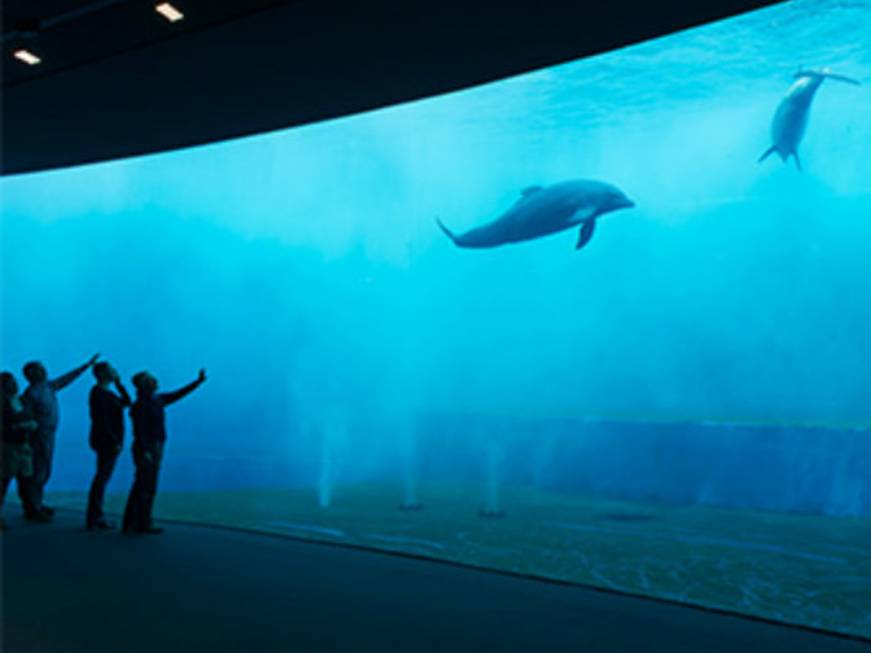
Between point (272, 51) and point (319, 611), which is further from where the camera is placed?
point (272, 51)

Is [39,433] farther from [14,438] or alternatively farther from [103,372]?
[103,372]

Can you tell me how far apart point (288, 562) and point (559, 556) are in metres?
2.17

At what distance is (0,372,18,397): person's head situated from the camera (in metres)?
6.53

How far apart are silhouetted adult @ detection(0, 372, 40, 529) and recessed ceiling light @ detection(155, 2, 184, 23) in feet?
11.7

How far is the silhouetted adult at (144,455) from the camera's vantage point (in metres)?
6.20

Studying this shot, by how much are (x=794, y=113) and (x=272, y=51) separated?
9.72 meters

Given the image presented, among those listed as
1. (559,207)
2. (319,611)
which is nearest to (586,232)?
(559,207)

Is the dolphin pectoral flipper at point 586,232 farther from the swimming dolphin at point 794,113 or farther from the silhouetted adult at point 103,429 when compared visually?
the silhouetted adult at point 103,429

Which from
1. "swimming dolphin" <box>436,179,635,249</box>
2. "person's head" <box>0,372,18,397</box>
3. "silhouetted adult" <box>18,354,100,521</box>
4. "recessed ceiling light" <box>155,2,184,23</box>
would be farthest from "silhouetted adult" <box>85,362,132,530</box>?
"swimming dolphin" <box>436,179,635,249</box>

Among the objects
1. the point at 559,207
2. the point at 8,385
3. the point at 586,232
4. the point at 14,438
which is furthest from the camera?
the point at 559,207

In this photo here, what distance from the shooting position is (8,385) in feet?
21.6

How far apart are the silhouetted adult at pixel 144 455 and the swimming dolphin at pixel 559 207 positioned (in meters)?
7.15

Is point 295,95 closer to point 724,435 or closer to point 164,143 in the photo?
point 164,143

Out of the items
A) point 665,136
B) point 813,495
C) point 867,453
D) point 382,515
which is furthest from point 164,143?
point 665,136
